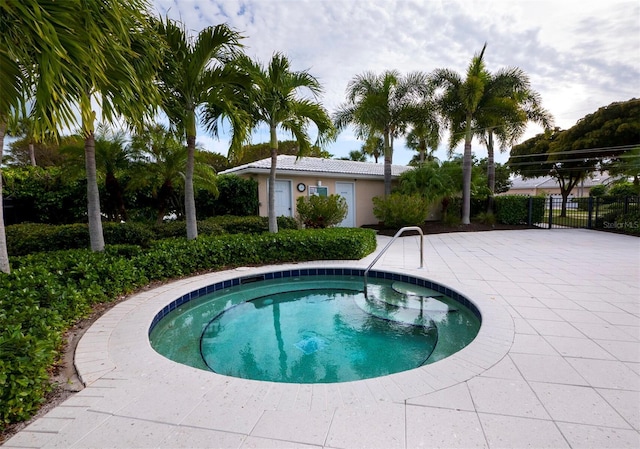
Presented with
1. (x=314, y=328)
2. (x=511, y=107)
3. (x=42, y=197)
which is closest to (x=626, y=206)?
(x=511, y=107)

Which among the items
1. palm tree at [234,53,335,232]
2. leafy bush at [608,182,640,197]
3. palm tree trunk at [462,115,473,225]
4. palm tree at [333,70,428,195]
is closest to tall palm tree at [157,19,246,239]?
palm tree at [234,53,335,232]

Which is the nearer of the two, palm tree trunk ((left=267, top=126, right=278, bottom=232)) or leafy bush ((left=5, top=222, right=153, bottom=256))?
leafy bush ((left=5, top=222, right=153, bottom=256))

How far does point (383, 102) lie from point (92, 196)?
36.5 ft

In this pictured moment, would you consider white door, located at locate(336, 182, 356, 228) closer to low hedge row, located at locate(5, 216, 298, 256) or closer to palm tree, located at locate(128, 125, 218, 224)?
palm tree, located at locate(128, 125, 218, 224)

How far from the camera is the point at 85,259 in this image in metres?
4.99

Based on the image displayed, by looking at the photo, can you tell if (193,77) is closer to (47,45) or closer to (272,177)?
(272,177)

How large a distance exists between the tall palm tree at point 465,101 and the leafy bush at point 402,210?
3641mm

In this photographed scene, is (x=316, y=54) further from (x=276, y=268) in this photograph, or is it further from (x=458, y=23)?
(x=276, y=268)

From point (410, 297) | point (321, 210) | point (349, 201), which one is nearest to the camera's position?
point (410, 297)

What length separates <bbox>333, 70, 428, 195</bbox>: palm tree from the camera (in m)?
12.9

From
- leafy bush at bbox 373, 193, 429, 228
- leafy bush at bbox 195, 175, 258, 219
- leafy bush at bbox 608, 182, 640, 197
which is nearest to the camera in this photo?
leafy bush at bbox 195, 175, 258, 219

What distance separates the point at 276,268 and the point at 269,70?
4841 mm

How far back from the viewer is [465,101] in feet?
43.2

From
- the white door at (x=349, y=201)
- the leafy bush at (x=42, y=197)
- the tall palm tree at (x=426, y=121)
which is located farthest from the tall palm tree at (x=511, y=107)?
the leafy bush at (x=42, y=197)
